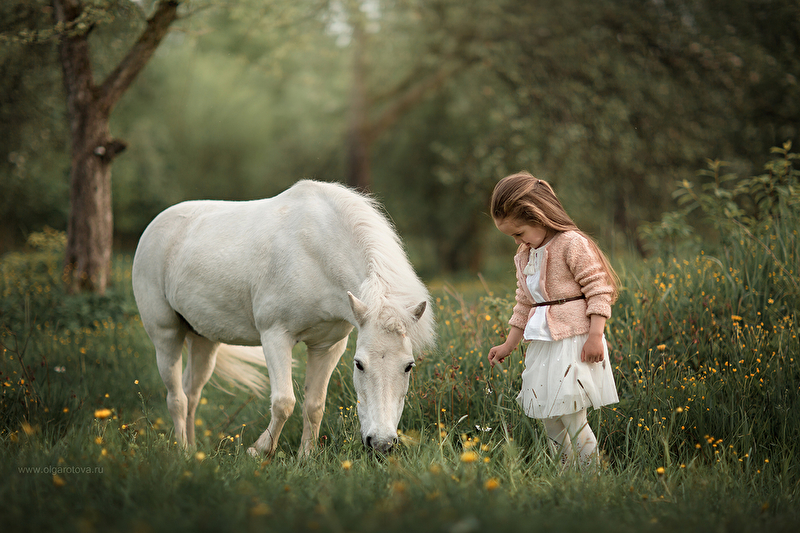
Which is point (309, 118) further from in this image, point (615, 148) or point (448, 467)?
point (448, 467)

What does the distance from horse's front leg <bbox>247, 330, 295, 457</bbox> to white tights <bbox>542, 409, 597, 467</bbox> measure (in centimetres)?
154

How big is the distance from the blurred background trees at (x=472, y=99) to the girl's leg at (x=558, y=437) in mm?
3581

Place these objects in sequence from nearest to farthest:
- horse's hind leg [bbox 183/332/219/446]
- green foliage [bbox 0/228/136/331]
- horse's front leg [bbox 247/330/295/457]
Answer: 1. horse's front leg [bbox 247/330/295/457]
2. horse's hind leg [bbox 183/332/219/446]
3. green foliage [bbox 0/228/136/331]

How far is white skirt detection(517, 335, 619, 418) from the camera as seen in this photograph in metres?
2.99

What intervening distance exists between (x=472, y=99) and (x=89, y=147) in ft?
30.0

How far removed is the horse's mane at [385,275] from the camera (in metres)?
3.05

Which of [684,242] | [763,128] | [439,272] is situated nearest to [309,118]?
[439,272]

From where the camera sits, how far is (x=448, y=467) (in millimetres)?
2711

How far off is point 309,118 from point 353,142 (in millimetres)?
6352

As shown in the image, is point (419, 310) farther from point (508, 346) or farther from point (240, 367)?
point (240, 367)

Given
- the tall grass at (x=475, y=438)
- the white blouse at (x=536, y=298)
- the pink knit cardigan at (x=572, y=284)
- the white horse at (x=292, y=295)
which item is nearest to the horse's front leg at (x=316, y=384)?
the white horse at (x=292, y=295)

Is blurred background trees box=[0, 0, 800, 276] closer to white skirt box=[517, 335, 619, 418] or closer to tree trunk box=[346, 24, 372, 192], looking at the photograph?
tree trunk box=[346, 24, 372, 192]

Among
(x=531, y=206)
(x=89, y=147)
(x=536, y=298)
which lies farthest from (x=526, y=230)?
(x=89, y=147)

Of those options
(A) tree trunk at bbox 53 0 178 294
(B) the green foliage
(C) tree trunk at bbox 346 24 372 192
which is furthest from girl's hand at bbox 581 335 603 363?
(C) tree trunk at bbox 346 24 372 192
